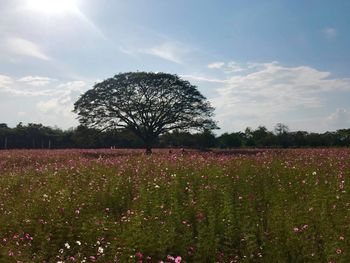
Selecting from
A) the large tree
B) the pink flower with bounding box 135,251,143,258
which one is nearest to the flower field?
the pink flower with bounding box 135,251,143,258

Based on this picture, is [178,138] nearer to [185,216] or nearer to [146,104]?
[146,104]

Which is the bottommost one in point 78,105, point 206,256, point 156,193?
point 206,256

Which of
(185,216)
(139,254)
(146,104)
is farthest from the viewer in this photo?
(146,104)

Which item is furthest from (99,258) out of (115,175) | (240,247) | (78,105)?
(78,105)

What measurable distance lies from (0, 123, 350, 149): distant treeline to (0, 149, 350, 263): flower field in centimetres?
2861

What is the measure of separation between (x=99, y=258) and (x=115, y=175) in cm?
521

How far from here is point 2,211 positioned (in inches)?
351

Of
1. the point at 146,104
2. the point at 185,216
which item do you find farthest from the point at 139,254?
the point at 146,104

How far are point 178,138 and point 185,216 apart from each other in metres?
39.1

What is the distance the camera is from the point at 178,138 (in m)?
46.6

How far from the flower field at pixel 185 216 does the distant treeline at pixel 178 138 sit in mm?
28605

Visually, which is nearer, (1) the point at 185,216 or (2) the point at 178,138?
(1) the point at 185,216

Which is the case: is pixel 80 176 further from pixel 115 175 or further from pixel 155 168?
pixel 155 168

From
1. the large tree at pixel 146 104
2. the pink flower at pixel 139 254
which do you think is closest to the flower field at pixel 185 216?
the pink flower at pixel 139 254
